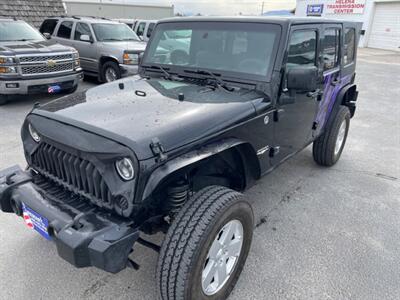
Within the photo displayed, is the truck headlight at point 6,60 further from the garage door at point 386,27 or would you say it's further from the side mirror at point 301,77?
the garage door at point 386,27

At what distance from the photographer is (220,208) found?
6.64ft

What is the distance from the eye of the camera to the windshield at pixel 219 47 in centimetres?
291

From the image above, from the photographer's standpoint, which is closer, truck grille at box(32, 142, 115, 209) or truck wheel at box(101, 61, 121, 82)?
truck grille at box(32, 142, 115, 209)

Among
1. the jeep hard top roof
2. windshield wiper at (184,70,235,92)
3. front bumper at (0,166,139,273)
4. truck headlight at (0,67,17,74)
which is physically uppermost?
the jeep hard top roof

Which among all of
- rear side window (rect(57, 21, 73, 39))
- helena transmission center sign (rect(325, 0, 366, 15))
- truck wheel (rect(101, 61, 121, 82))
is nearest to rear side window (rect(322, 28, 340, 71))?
truck wheel (rect(101, 61, 121, 82))

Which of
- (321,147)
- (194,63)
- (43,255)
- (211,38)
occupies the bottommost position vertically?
(43,255)

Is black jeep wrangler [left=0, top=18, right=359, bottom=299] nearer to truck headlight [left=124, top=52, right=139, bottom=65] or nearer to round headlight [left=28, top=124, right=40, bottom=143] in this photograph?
round headlight [left=28, top=124, right=40, bottom=143]

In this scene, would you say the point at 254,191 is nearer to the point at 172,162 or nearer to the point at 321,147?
the point at 321,147

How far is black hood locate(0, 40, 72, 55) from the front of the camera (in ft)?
21.2

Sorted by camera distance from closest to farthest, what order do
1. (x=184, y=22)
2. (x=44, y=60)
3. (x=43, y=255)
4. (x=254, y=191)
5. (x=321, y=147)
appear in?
1. (x=43, y=255)
2. (x=184, y=22)
3. (x=254, y=191)
4. (x=321, y=147)
5. (x=44, y=60)

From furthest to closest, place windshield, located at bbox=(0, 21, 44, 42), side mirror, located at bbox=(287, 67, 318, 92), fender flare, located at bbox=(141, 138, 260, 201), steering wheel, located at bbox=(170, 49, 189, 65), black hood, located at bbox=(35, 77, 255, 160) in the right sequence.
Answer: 1. windshield, located at bbox=(0, 21, 44, 42)
2. steering wheel, located at bbox=(170, 49, 189, 65)
3. side mirror, located at bbox=(287, 67, 318, 92)
4. black hood, located at bbox=(35, 77, 255, 160)
5. fender flare, located at bbox=(141, 138, 260, 201)

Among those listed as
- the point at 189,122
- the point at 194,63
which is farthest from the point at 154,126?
the point at 194,63

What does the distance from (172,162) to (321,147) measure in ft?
9.46

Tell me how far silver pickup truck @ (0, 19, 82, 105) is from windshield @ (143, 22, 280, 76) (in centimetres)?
418
